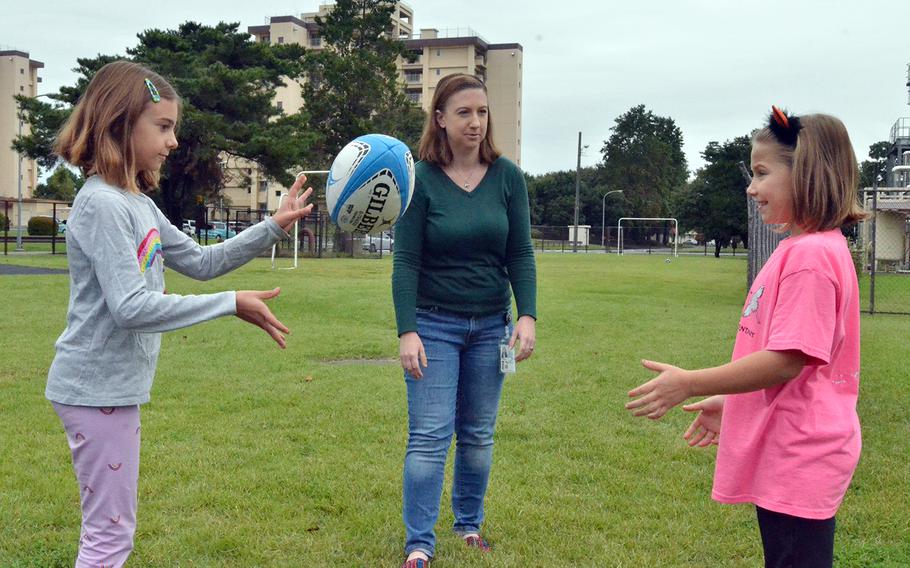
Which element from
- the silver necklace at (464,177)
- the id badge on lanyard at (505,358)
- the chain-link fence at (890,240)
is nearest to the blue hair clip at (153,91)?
the silver necklace at (464,177)

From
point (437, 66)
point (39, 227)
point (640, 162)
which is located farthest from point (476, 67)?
point (39, 227)

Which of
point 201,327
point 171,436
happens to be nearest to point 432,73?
point 201,327

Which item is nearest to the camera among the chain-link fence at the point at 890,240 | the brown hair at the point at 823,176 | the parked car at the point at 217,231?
the brown hair at the point at 823,176

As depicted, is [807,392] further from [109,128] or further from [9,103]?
[9,103]

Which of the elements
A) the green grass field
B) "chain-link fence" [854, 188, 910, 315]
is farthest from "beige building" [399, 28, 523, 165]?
the green grass field

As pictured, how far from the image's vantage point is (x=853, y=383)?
235 cm

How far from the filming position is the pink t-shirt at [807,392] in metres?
2.21

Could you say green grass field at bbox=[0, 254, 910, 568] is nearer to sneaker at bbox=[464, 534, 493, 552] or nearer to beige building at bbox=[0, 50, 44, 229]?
sneaker at bbox=[464, 534, 493, 552]

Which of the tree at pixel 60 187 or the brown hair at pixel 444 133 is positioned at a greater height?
the tree at pixel 60 187

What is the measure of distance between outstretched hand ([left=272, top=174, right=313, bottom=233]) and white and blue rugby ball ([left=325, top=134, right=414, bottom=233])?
269 millimetres

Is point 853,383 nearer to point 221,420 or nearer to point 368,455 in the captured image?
point 368,455

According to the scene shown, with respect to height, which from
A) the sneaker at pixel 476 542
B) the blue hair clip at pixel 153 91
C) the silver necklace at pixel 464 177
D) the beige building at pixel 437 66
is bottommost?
the sneaker at pixel 476 542

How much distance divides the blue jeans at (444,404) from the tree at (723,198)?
51213 mm

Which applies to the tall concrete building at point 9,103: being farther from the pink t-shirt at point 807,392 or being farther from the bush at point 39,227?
the pink t-shirt at point 807,392
